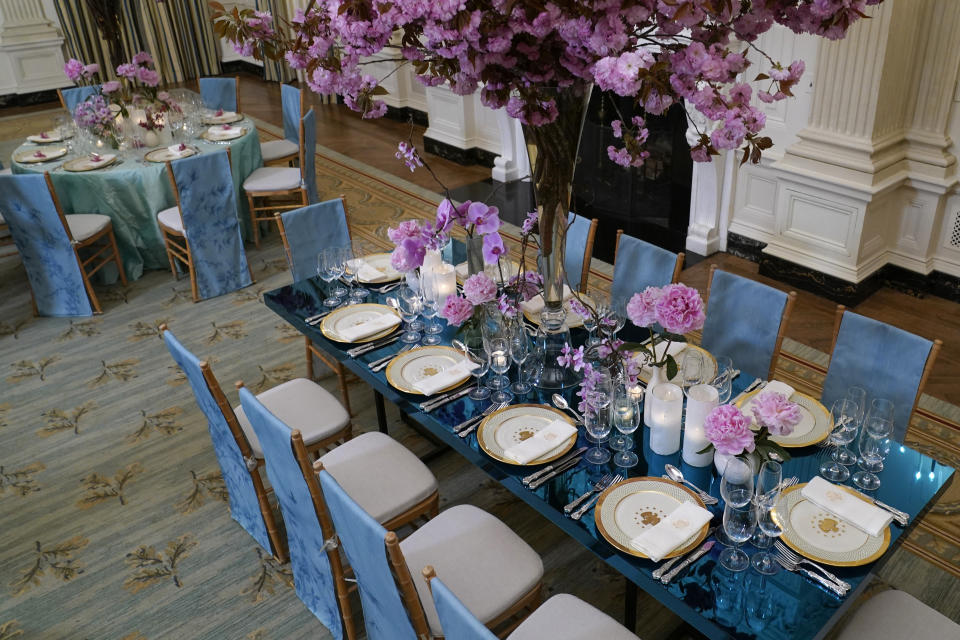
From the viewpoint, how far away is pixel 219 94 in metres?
6.36

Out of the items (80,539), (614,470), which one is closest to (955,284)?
(614,470)

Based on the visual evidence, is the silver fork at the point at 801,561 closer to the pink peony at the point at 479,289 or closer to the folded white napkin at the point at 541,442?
the folded white napkin at the point at 541,442

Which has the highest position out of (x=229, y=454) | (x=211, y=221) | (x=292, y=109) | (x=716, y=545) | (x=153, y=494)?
(x=292, y=109)

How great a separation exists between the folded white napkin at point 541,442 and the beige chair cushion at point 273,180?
3456 mm

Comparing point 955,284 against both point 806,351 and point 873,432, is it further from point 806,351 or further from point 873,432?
point 873,432

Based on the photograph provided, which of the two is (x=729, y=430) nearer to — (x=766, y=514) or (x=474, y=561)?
(x=766, y=514)

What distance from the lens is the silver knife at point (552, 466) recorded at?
2125 mm

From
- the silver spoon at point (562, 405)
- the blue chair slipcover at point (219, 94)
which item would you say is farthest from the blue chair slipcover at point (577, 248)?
the blue chair slipcover at point (219, 94)

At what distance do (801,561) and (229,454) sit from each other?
1.81 m

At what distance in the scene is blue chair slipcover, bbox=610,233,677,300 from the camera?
10.00 feet

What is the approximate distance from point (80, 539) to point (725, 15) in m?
2.83

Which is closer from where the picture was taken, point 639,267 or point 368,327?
point 368,327

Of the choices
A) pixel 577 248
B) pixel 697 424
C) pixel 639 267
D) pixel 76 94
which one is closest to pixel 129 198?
pixel 76 94

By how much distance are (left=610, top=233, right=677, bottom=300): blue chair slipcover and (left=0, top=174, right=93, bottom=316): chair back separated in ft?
9.94
